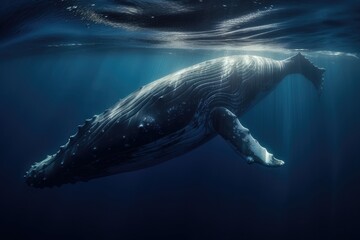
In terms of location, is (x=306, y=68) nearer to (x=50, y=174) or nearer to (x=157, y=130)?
(x=157, y=130)

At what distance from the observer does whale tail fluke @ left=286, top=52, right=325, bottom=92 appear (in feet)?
33.3

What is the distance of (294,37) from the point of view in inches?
671

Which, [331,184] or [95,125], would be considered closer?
[95,125]

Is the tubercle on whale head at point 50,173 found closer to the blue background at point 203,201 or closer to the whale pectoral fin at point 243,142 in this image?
the whale pectoral fin at point 243,142

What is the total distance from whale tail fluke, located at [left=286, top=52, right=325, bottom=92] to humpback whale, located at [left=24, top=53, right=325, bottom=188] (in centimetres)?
432

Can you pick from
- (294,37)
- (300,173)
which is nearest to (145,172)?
(300,173)

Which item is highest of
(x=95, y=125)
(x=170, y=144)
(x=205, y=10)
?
(x=205, y=10)

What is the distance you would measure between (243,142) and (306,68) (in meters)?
7.45

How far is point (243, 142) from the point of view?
5.21 meters

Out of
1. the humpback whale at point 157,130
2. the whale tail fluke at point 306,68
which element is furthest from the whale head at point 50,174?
the whale tail fluke at point 306,68

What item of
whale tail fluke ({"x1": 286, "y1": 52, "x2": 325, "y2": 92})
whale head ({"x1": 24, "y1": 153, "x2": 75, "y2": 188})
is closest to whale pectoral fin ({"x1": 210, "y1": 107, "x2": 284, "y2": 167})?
whale head ({"x1": 24, "y1": 153, "x2": 75, "y2": 188})

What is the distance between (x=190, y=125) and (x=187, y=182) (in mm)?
21372

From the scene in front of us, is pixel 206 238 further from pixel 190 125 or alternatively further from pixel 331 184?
pixel 190 125

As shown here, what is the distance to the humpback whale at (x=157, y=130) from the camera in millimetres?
4961
